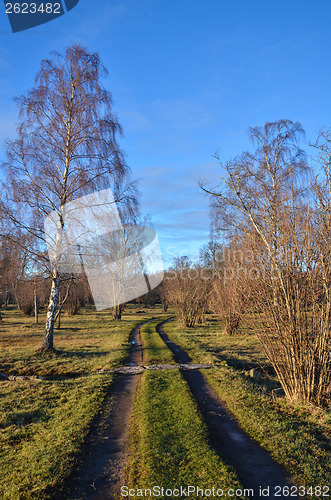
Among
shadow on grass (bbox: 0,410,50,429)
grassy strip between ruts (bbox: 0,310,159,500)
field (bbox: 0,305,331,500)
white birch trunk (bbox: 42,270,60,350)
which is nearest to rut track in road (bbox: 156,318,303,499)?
field (bbox: 0,305,331,500)

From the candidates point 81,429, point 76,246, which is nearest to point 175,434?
point 81,429

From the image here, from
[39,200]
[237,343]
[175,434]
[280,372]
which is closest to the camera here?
[175,434]

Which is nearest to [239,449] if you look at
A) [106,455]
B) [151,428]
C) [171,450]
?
[171,450]

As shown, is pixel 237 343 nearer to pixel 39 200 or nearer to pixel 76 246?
pixel 76 246

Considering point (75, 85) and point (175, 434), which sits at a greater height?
point (75, 85)

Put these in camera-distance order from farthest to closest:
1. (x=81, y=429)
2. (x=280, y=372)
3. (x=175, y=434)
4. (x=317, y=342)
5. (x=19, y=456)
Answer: (x=280, y=372) → (x=317, y=342) → (x=81, y=429) → (x=175, y=434) → (x=19, y=456)

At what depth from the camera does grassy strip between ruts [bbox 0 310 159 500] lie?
390 centimetres

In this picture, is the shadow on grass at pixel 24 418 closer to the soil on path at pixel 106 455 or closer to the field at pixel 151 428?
the field at pixel 151 428

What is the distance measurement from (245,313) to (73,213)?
8.75 m

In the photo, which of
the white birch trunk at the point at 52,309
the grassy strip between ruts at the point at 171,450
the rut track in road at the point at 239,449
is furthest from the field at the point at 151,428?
the white birch trunk at the point at 52,309

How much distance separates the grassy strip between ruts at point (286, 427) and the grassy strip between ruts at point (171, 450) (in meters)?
0.92

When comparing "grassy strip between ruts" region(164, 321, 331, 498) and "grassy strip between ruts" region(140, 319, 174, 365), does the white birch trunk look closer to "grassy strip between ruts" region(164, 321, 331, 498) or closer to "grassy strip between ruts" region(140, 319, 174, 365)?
"grassy strip between ruts" region(140, 319, 174, 365)

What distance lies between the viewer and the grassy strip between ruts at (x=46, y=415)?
12.8ft

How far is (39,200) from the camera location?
1227cm
